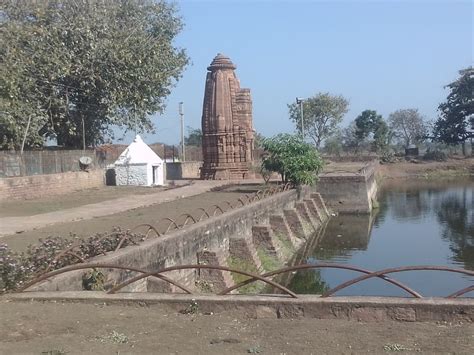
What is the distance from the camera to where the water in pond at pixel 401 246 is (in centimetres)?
1362

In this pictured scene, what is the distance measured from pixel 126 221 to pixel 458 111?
51846 millimetres

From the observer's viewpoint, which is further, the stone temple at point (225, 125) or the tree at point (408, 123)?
the tree at point (408, 123)

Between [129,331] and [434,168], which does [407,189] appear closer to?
[434,168]

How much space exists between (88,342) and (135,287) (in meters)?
3.33

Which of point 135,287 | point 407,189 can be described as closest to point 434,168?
point 407,189

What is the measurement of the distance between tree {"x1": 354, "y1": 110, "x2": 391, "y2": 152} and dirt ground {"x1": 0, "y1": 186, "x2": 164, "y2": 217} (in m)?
45.2

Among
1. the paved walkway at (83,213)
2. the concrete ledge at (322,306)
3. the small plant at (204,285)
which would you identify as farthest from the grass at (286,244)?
the concrete ledge at (322,306)

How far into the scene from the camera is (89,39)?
2584 cm

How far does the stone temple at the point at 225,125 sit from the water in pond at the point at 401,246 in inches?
338

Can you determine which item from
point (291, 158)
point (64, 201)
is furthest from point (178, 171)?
point (64, 201)

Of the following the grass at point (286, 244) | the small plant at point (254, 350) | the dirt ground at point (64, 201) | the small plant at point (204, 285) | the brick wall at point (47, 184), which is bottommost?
the grass at point (286, 244)

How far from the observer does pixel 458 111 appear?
193 ft

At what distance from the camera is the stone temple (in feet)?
112

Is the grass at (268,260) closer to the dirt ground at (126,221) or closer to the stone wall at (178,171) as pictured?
the dirt ground at (126,221)
